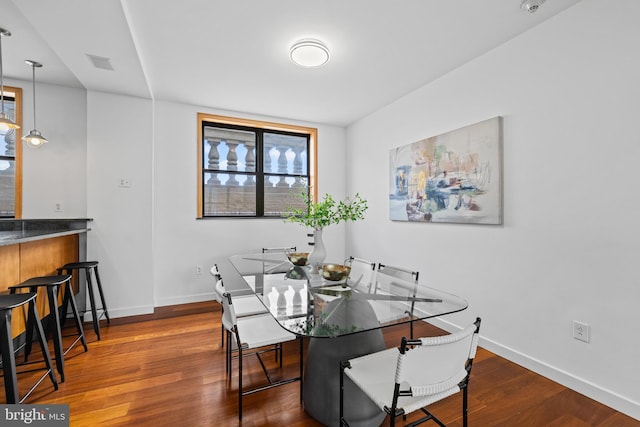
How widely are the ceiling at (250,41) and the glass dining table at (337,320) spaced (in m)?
1.97

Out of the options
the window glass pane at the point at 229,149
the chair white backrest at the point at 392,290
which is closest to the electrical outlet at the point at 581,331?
the chair white backrest at the point at 392,290

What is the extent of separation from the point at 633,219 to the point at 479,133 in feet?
3.96

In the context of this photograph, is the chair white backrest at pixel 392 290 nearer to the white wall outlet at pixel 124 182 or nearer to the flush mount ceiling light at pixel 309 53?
the flush mount ceiling light at pixel 309 53

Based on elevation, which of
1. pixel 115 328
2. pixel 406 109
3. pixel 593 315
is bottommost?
pixel 115 328

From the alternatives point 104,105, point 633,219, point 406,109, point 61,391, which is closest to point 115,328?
point 61,391

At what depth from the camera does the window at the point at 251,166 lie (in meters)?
3.99

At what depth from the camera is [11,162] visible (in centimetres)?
324

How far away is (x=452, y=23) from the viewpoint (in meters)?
2.14

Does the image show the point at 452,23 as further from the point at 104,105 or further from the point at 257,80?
the point at 104,105

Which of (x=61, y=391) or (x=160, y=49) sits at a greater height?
(x=160, y=49)

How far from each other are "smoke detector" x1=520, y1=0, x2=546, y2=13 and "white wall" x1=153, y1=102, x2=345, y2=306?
125 inches

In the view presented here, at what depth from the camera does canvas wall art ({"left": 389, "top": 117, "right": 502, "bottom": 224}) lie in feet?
7.98

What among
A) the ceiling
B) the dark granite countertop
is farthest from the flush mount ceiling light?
the dark granite countertop

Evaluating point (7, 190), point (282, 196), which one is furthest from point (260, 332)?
point (7, 190)
